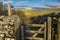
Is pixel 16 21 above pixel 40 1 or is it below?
below

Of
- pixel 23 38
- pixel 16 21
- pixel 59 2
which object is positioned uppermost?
pixel 59 2

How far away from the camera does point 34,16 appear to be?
824cm

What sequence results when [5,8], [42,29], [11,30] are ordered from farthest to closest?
[5,8] < [42,29] < [11,30]

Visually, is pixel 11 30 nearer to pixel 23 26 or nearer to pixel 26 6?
pixel 23 26

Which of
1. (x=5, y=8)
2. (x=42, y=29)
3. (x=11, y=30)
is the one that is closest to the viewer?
(x=11, y=30)

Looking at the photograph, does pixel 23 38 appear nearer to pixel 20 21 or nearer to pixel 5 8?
pixel 20 21

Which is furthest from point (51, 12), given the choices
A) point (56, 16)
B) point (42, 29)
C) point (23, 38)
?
point (23, 38)

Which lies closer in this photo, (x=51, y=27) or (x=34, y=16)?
(x=51, y=27)

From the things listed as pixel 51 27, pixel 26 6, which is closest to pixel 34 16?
pixel 26 6

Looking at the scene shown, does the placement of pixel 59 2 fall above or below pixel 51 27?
above

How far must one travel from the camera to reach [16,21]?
7324 millimetres

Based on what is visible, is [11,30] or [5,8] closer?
[11,30]

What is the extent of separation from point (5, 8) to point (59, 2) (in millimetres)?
1687

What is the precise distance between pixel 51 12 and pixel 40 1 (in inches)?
→ 18.7
